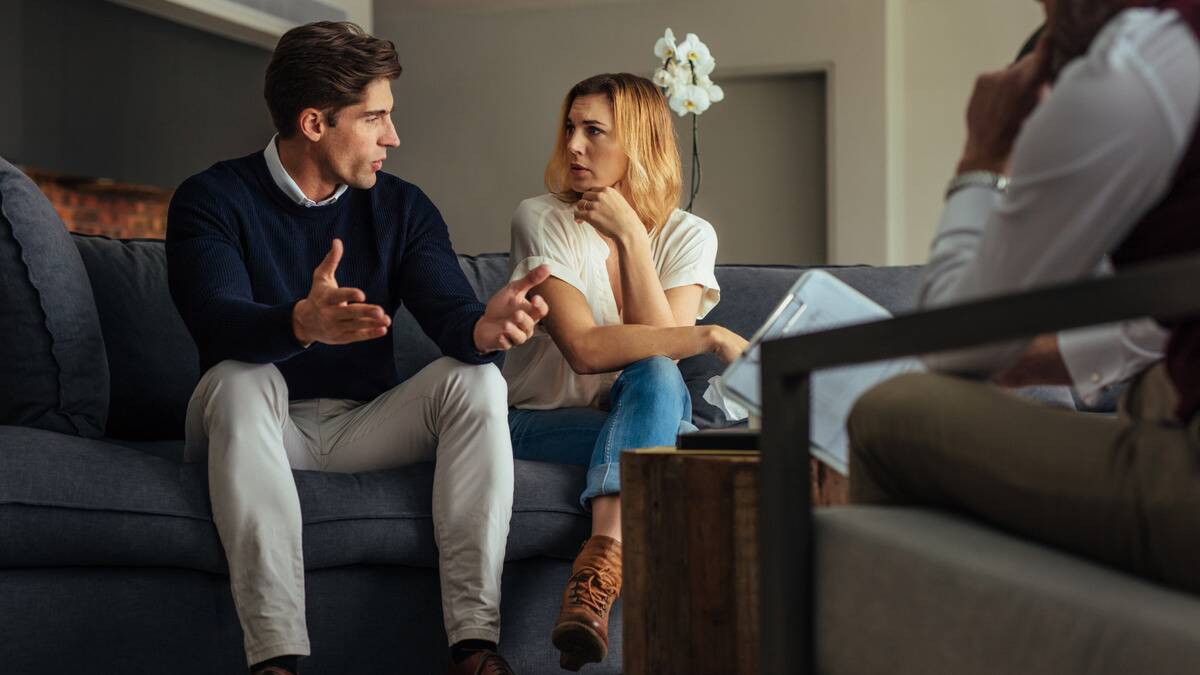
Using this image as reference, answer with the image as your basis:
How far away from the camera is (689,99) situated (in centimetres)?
313

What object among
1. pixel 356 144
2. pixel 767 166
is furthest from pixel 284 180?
pixel 767 166

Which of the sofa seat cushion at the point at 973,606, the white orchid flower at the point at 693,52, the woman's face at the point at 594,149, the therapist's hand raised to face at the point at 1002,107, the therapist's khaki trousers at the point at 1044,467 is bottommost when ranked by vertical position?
the sofa seat cushion at the point at 973,606

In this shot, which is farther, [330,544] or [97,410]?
[97,410]

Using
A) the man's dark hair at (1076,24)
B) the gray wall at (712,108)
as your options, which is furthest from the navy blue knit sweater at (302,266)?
the gray wall at (712,108)

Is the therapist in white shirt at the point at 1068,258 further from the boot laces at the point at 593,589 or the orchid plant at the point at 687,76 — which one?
the orchid plant at the point at 687,76

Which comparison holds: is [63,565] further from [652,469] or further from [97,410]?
[652,469]

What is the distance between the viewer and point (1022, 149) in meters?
0.86

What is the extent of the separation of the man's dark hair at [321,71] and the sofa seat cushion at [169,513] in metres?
A: 0.71

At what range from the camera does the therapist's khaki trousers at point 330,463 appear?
5.89ft

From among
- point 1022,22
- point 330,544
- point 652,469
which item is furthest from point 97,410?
point 1022,22

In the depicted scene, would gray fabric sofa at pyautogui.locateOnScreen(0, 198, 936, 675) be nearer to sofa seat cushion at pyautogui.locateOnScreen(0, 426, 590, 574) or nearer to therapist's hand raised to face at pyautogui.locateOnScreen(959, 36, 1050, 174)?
sofa seat cushion at pyautogui.locateOnScreen(0, 426, 590, 574)

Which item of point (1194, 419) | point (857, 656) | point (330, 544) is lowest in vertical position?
point (330, 544)

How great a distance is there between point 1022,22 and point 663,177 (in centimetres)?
405

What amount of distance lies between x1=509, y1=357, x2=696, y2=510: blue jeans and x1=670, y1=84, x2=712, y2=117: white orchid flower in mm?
1078
